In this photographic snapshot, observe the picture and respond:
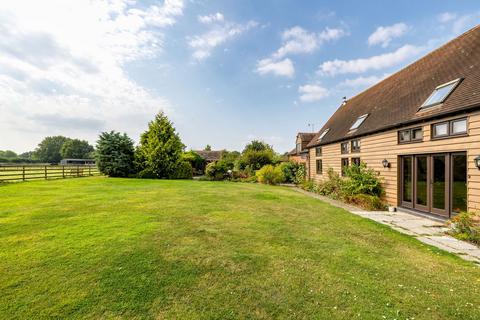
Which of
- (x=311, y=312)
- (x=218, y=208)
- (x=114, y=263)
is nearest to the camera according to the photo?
(x=311, y=312)

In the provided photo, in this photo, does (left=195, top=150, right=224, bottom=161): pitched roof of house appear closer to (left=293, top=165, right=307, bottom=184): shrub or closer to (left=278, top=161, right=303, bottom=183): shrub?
(left=278, top=161, right=303, bottom=183): shrub

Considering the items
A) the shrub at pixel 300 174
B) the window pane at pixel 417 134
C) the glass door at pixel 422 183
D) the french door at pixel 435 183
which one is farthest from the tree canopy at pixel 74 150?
the glass door at pixel 422 183

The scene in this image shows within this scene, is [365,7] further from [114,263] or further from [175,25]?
[114,263]

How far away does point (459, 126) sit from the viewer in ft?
21.7

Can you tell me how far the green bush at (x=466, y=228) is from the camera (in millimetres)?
5285

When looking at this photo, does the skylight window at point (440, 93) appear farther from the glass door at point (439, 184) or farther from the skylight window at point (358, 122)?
the skylight window at point (358, 122)

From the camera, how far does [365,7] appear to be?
1213 cm

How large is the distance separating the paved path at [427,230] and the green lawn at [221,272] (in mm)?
505

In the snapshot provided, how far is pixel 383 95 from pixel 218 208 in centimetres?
1198

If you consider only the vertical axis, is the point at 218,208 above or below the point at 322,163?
below

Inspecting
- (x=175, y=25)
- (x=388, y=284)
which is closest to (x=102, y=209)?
(x=388, y=284)

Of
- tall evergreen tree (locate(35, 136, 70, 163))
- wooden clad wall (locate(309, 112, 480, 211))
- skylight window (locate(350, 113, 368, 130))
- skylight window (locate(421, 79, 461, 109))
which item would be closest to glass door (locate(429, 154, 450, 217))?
wooden clad wall (locate(309, 112, 480, 211))

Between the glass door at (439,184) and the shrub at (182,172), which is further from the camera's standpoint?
the shrub at (182,172)

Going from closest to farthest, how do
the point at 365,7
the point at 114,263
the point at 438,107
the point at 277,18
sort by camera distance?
the point at 114,263 → the point at 438,107 → the point at 365,7 → the point at 277,18
